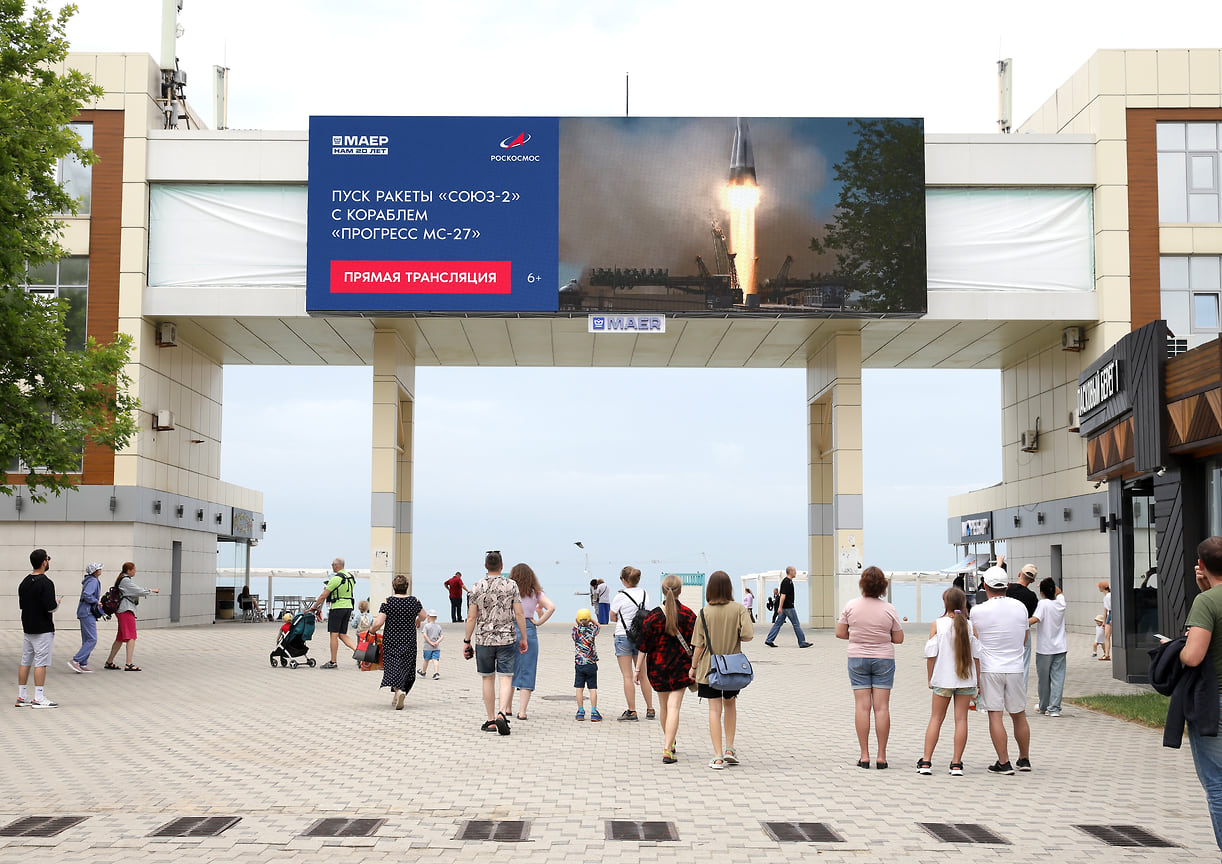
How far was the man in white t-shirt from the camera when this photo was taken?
10562 mm

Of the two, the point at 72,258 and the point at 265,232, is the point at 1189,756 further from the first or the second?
the point at 72,258

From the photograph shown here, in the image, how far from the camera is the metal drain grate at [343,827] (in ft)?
26.1

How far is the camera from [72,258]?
3178 centimetres

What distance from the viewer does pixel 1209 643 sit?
6609mm

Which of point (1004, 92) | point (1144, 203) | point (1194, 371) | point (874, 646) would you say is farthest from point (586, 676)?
point (1004, 92)

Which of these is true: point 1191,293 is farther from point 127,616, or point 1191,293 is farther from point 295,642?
point 127,616

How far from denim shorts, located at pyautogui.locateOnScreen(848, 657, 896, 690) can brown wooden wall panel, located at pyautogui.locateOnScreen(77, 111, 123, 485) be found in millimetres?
26104

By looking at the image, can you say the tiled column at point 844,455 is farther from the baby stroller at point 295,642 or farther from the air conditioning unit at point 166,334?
the air conditioning unit at point 166,334

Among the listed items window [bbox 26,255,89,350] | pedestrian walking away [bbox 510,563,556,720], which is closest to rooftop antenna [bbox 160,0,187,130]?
window [bbox 26,255,89,350]

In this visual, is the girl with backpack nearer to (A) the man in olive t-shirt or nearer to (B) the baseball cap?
(B) the baseball cap

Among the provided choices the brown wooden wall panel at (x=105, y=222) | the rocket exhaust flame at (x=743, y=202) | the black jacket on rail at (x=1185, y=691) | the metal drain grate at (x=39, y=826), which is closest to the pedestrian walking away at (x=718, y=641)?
the black jacket on rail at (x=1185, y=691)

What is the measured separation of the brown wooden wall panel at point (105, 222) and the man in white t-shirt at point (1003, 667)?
87.5 ft

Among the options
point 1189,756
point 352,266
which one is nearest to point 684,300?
point 352,266

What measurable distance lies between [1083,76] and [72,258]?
2682cm
